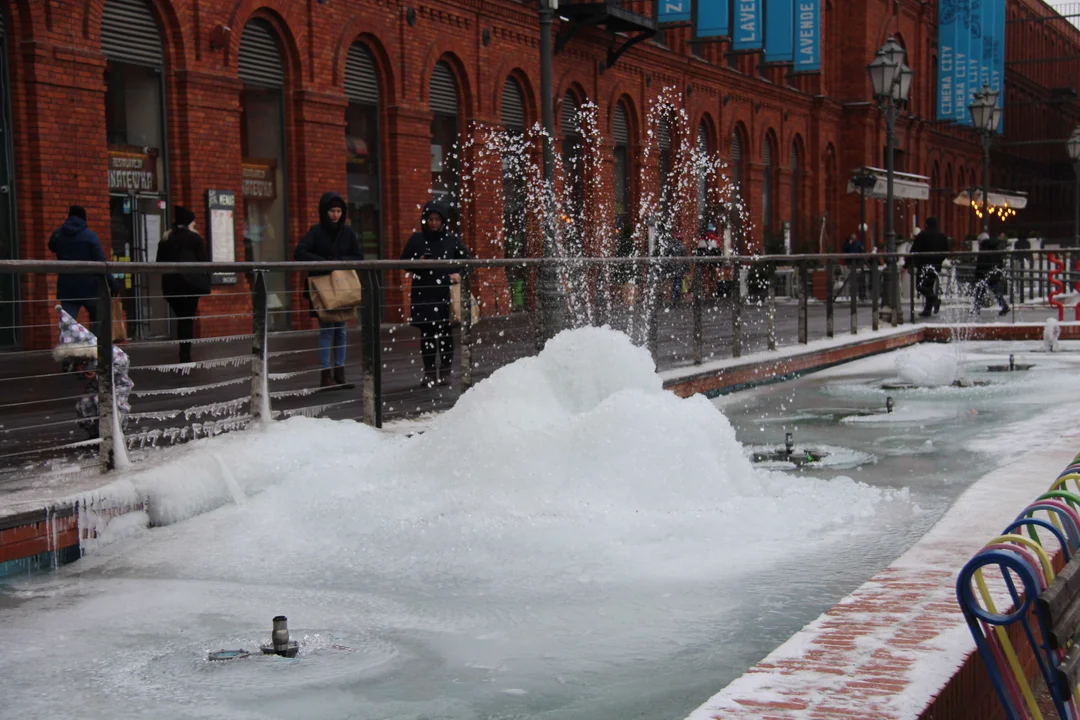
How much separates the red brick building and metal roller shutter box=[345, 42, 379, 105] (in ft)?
0.12

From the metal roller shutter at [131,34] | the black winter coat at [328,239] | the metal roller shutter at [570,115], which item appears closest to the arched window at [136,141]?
the metal roller shutter at [131,34]

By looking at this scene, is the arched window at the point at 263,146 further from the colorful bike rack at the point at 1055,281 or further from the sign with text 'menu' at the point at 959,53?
the sign with text 'menu' at the point at 959,53

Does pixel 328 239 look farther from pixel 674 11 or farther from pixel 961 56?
pixel 961 56

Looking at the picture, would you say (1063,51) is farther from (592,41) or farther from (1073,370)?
(1073,370)

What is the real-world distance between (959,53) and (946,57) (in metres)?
0.55

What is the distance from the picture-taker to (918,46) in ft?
175

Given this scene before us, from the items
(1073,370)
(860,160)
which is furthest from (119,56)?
(860,160)

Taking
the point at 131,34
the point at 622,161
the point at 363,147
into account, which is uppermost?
the point at 131,34

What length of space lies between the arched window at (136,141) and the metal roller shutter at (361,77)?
14.6 ft

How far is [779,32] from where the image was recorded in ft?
124

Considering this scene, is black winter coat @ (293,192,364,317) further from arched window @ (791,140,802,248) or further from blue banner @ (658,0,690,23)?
arched window @ (791,140,802,248)

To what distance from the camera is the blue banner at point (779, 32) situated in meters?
37.4

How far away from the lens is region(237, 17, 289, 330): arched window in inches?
774

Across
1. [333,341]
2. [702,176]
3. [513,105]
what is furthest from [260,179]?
[702,176]
